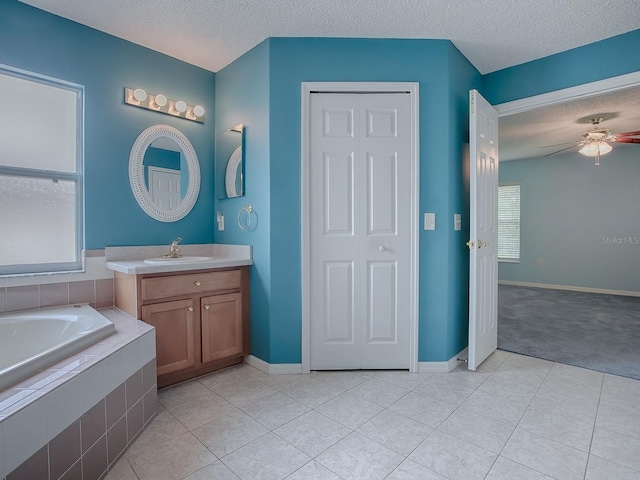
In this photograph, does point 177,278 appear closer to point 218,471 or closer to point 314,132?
point 218,471

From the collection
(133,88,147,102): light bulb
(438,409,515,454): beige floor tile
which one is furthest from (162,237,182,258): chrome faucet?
(438,409,515,454): beige floor tile

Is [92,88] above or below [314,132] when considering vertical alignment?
above

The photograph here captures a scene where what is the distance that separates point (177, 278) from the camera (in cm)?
229

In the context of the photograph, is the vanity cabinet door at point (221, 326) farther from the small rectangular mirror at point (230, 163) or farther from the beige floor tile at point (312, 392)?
the small rectangular mirror at point (230, 163)

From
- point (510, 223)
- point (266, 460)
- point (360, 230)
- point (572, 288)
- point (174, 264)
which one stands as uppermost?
point (510, 223)

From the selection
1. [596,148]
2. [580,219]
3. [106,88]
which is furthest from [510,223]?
[106,88]

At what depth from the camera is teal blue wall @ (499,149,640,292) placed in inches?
213

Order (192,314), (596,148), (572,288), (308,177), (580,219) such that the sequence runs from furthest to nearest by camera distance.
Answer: (572,288) → (580,219) → (596,148) → (308,177) → (192,314)

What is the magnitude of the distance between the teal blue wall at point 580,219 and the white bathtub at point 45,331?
6.81 metres

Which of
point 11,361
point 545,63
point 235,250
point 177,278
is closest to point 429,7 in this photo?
point 545,63

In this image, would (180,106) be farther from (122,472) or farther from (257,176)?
(122,472)

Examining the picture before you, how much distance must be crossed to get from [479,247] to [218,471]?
7.25 ft

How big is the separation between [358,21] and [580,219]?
221 inches

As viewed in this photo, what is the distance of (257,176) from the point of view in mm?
2598
